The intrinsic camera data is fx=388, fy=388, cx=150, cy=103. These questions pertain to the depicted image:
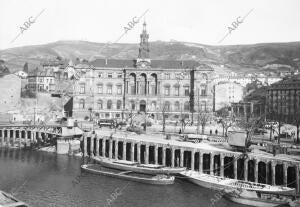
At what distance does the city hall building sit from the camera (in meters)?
125

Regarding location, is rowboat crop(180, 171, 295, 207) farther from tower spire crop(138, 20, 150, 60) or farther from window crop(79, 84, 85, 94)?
tower spire crop(138, 20, 150, 60)

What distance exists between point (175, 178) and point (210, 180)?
21.9ft

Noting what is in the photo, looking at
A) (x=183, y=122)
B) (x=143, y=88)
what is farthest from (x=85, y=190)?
(x=143, y=88)

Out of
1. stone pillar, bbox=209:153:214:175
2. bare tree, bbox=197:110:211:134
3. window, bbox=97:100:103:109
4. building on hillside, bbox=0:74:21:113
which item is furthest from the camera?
window, bbox=97:100:103:109

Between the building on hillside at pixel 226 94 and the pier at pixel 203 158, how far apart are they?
91.7 meters

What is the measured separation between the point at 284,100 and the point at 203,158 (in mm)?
79825

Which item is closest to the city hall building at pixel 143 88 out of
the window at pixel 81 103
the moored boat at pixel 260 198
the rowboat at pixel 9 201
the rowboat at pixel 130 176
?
the window at pixel 81 103

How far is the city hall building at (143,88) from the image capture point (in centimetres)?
12538

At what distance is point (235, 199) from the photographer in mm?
49844

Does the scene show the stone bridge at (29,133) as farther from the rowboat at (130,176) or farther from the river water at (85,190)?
the rowboat at (130,176)

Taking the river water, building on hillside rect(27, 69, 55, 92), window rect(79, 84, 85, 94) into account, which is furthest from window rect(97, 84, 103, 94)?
the river water

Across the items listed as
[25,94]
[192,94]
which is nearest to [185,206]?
[192,94]

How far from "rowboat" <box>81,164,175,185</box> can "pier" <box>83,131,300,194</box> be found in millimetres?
7290

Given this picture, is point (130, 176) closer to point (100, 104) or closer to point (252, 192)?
point (252, 192)
